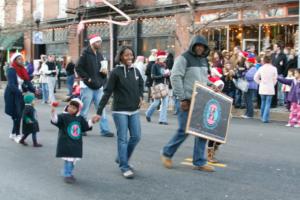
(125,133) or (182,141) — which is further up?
(125,133)

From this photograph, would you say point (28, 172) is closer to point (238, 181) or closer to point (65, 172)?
point (65, 172)

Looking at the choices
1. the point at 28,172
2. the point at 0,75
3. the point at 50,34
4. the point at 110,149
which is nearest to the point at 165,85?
the point at 110,149

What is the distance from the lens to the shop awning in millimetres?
34000

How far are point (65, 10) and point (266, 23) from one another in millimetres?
13988

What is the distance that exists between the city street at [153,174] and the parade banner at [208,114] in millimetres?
566

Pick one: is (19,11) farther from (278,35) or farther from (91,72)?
(91,72)

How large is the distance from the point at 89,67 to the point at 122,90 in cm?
327

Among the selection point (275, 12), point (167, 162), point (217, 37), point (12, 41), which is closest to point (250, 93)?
point (275, 12)

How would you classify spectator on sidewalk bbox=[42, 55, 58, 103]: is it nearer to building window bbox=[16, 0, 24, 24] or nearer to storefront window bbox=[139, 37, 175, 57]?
storefront window bbox=[139, 37, 175, 57]

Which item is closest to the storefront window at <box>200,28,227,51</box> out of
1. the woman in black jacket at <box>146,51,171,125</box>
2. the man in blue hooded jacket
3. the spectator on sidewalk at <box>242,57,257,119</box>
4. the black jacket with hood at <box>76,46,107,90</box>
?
the spectator on sidewalk at <box>242,57,257,119</box>

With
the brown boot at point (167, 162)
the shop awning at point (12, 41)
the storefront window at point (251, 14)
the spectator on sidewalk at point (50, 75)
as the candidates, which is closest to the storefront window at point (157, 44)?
the storefront window at point (251, 14)

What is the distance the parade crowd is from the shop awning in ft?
65.4

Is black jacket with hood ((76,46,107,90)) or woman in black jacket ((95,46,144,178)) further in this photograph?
black jacket with hood ((76,46,107,90))

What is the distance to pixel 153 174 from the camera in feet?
22.7
